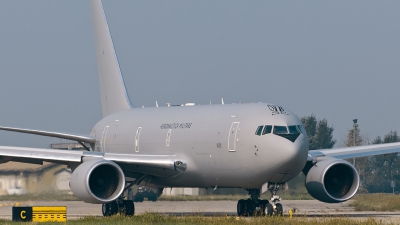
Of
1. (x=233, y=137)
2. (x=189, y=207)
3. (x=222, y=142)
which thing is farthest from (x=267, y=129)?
(x=189, y=207)

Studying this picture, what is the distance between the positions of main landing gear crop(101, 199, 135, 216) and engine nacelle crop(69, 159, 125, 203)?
3425mm

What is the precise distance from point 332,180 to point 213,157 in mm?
4363

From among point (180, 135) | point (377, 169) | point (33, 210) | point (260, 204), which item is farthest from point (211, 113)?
point (377, 169)

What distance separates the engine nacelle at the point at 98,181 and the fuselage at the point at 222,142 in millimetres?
3097

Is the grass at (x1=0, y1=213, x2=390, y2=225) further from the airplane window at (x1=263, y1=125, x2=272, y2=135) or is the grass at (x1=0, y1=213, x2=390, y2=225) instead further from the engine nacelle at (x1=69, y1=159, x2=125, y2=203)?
the airplane window at (x1=263, y1=125, x2=272, y2=135)

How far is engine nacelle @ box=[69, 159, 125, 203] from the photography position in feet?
96.2

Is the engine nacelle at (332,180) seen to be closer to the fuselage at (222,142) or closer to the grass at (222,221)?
the fuselage at (222,142)

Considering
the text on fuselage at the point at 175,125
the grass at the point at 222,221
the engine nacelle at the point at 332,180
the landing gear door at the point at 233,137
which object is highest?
the text on fuselage at the point at 175,125

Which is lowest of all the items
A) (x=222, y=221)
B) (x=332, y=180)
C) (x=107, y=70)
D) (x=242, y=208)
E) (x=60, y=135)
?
(x=222, y=221)

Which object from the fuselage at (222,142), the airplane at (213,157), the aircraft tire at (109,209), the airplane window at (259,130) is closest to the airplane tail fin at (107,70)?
the fuselage at (222,142)

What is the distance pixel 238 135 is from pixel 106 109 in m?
13.7

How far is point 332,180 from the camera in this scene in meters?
31.4

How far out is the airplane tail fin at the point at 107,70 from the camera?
41094mm

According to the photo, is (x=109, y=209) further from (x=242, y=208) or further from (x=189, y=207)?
(x=189, y=207)
